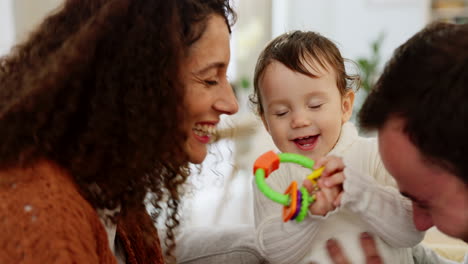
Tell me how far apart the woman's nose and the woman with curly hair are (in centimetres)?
3

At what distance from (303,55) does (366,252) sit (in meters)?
0.54

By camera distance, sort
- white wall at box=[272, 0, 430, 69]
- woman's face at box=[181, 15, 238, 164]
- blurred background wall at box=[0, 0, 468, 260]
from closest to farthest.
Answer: woman's face at box=[181, 15, 238, 164]
blurred background wall at box=[0, 0, 468, 260]
white wall at box=[272, 0, 430, 69]

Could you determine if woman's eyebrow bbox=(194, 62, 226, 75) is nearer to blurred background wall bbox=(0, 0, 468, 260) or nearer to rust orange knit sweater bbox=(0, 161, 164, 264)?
rust orange knit sweater bbox=(0, 161, 164, 264)

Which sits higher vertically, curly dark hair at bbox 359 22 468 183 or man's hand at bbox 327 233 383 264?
curly dark hair at bbox 359 22 468 183

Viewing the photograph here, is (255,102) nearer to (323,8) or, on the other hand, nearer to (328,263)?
(328,263)

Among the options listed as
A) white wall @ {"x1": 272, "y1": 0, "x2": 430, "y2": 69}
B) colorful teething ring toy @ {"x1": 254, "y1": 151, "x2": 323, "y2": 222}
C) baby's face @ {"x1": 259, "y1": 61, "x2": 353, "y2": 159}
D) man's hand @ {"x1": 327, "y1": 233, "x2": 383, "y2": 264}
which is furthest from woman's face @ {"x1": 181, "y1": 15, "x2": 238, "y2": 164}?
white wall @ {"x1": 272, "y1": 0, "x2": 430, "y2": 69}

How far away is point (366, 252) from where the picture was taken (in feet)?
3.99

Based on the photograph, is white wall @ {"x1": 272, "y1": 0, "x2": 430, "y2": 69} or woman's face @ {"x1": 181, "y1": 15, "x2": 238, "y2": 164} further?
white wall @ {"x1": 272, "y1": 0, "x2": 430, "y2": 69}

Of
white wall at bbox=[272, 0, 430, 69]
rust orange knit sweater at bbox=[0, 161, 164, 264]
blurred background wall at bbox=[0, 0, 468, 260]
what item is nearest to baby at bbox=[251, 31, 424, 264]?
rust orange knit sweater at bbox=[0, 161, 164, 264]

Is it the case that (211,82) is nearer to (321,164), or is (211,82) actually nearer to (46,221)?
(321,164)

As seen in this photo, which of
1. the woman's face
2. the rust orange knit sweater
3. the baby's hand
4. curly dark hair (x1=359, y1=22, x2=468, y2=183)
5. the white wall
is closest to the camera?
curly dark hair (x1=359, y1=22, x2=468, y2=183)

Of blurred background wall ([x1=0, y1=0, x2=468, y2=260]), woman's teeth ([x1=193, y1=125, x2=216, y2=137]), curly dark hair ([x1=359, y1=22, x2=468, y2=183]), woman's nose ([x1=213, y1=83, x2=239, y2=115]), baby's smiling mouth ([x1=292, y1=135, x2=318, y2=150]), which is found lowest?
blurred background wall ([x1=0, y1=0, x2=468, y2=260])

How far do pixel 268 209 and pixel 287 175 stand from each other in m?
0.11

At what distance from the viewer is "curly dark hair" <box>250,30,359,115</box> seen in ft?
4.63
